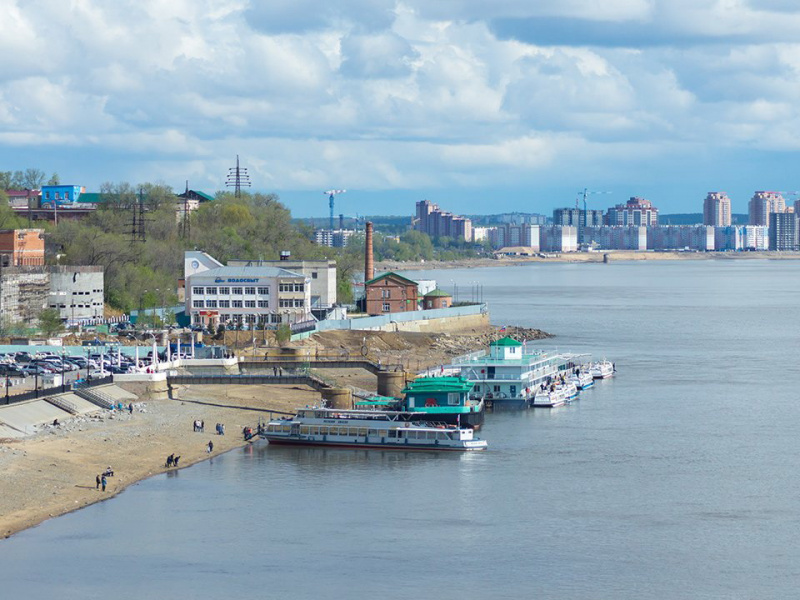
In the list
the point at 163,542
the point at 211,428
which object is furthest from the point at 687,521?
the point at 211,428

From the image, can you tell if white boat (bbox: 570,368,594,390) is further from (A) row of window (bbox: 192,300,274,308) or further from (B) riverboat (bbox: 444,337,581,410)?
(A) row of window (bbox: 192,300,274,308)

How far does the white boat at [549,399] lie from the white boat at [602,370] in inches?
374

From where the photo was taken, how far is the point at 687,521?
38.4 meters

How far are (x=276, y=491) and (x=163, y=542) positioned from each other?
688 centimetres

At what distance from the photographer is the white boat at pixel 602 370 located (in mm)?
72938

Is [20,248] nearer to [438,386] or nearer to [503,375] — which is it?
[503,375]

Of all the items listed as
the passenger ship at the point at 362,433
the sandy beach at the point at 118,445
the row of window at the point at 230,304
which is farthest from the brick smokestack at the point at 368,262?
the passenger ship at the point at 362,433

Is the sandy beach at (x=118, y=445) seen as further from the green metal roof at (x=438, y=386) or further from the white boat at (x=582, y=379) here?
the white boat at (x=582, y=379)

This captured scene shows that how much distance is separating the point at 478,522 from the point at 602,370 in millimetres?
36538

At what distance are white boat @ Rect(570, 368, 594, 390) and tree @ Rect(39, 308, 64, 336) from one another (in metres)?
25.7

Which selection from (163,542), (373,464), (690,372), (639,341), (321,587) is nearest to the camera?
(321,587)

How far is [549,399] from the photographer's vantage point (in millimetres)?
62125

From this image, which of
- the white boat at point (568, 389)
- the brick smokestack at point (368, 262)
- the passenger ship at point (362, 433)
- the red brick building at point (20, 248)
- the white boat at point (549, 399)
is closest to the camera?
the passenger ship at point (362, 433)

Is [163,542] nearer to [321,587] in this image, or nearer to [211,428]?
[321,587]
